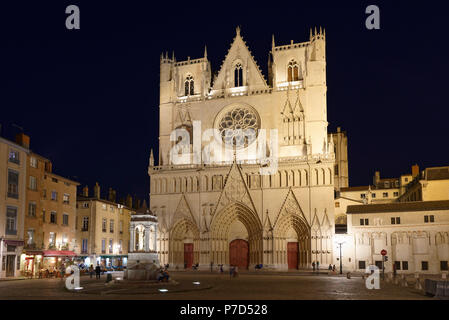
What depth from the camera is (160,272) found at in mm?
30062

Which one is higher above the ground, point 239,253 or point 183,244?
point 183,244

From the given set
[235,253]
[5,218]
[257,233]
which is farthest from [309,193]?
[5,218]

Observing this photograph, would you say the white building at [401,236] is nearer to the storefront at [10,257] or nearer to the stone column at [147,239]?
the stone column at [147,239]

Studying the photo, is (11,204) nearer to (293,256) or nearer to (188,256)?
(188,256)

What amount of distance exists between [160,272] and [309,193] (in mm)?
25827

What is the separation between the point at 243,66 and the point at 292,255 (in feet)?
73.4

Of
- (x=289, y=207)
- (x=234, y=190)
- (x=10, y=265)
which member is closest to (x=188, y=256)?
(x=234, y=190)

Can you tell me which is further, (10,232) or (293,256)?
(293,256)

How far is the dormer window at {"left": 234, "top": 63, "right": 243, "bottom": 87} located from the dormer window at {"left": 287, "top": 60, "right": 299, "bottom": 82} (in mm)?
5733

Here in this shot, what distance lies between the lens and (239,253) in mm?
56031

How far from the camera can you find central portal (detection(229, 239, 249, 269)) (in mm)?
55731

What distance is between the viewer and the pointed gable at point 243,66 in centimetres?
5888

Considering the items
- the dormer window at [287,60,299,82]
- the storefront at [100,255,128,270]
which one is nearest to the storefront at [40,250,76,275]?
the storefront at [100,255,128,270]
